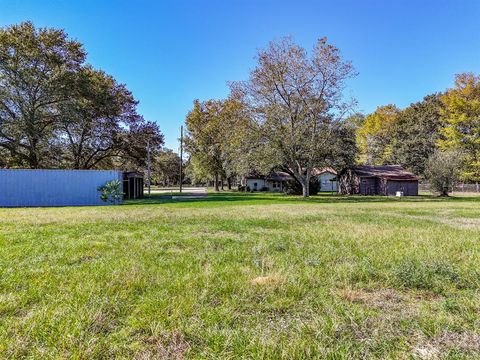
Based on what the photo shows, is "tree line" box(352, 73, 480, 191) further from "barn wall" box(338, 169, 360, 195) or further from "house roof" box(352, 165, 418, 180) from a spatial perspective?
"barn wall" box(338, 169, 360, 195)

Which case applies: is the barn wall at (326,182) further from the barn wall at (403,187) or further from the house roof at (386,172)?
the barn wall at (403,187)

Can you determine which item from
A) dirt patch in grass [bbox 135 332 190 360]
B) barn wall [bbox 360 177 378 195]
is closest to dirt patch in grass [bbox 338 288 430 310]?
dirt patch in grass [bbox 135 332 190 360]

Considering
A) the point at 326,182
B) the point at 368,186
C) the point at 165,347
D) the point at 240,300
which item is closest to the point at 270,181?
the point at 326,182

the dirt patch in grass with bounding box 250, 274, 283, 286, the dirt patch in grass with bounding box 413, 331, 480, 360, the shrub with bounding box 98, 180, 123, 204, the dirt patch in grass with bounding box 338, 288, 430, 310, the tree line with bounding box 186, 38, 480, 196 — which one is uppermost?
the tree line with bounding box 186, 38, 480, 196

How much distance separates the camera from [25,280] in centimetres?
357

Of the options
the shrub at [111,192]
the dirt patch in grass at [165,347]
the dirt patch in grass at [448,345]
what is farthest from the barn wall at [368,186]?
the dirt patch in grass at [165,347]

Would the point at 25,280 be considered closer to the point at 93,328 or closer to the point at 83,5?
the point at 93,328

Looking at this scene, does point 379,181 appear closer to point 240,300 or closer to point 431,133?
point 431,133

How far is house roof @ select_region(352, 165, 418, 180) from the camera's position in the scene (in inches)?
1448

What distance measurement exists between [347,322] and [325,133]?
25872 mm

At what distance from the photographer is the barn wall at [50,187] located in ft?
65.3

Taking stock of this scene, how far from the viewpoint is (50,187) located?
802 inches

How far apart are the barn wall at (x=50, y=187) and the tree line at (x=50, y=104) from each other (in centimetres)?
488

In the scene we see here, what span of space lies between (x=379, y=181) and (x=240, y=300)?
3817cm
